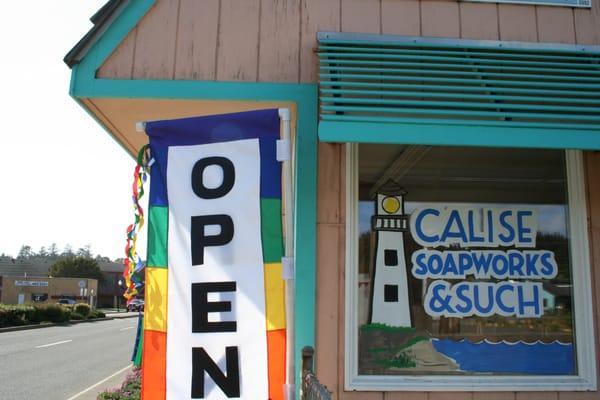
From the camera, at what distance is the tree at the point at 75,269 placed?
73875mm

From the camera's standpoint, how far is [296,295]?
3.73 m

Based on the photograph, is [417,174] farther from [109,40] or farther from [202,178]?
[109,40]

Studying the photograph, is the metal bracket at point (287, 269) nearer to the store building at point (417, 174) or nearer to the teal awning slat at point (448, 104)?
the store building at point (417, 174)

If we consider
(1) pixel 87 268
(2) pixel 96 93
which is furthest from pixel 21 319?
(1) pixel 87 268

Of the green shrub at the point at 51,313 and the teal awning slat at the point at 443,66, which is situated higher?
the teal awning slat at the point at 443,66

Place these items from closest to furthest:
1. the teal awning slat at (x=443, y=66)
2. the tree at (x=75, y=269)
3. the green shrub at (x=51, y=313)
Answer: the teal awning slat at (x=443, y=66), the green shrub at (x=51, y=313), the tree at (x=75, y=269)

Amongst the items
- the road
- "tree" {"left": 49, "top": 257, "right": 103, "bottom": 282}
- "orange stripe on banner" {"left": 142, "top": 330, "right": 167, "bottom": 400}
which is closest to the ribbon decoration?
"orange stripe on banner" {"left": 142, "top": 330, "right": 167, "bottom": 400}

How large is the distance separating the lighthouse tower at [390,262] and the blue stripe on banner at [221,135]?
1142mm

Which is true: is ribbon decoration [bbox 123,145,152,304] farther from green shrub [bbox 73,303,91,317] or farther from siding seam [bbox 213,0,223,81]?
green shrub [bbox 73,303,91,317]

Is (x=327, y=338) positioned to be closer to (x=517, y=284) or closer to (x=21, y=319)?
(x=517, y=284)

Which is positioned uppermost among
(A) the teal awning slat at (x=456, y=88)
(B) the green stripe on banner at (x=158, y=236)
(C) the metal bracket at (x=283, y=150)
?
(A) the teal awning slat at (x=456, y=88)

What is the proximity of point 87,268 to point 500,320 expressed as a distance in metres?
78.0

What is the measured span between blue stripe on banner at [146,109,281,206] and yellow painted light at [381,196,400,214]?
1159 millimetres

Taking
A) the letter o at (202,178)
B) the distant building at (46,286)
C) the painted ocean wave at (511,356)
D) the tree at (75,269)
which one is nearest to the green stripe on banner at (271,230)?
the letter o at (202,178)
